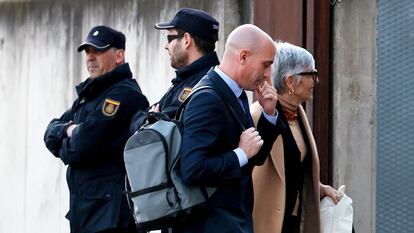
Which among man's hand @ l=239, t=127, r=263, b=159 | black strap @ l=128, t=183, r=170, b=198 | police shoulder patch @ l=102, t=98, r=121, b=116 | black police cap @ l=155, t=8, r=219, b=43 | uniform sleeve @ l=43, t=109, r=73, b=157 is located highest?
black police cap @ l=155, t=8, r=219, b=43

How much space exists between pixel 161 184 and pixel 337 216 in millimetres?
1432

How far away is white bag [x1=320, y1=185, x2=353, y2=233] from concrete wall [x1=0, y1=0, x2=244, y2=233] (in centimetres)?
262

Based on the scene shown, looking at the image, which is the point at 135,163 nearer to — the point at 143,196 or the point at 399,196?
the point at 143,196

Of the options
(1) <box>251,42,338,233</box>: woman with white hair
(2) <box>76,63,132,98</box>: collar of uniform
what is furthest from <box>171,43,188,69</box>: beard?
(2) <box>76,63,132,98</box>: collar of uniform

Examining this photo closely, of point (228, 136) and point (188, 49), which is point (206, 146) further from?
point (188, 49)

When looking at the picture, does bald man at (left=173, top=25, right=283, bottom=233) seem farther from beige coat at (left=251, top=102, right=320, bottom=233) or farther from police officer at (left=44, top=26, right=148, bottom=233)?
police officer at (left=44, top=26, right=148, bottom=233)

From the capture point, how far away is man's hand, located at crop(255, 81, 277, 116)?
5.98m

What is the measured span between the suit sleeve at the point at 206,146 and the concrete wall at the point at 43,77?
11.2ft

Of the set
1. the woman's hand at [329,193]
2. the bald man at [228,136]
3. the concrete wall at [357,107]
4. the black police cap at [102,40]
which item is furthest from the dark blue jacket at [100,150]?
the bald man at [228,136]

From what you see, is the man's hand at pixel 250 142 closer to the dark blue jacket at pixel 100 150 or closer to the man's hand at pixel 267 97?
the man's hand at pixel 267 97

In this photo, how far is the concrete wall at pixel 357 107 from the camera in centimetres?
802

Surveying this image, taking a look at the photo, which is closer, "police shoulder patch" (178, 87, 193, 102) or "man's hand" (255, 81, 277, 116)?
"man's hand" (255, 81, 277, 116)

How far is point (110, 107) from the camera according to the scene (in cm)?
738

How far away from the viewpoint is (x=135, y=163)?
568 centimetres
